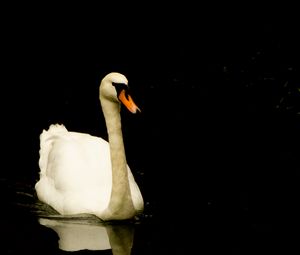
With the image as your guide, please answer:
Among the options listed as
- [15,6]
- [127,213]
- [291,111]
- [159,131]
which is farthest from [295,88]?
[15,6]

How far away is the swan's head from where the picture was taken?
7.65m

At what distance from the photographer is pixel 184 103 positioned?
1279 cm

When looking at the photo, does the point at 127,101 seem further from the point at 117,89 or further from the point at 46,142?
the point at 46,142

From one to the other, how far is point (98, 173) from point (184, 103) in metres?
4.47

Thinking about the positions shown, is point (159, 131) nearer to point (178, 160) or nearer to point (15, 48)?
point (178, 160)

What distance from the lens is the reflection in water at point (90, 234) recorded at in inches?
287

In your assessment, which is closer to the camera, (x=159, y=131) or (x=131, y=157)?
(x=131, y=157)

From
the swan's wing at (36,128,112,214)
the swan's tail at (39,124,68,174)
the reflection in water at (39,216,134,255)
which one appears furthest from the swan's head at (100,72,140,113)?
the swan's tail at (39,124,68,174)

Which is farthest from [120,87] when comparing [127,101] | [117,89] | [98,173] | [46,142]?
[46,142]

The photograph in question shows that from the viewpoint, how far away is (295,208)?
841 centimetres

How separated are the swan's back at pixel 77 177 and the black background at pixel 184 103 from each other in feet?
1.52

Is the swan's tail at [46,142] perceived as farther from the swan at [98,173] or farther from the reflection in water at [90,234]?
the reflection in water at [90,234]

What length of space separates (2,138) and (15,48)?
17.4 ft

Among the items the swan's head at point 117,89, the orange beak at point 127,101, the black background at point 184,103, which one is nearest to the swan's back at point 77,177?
the black background at point 184,103
